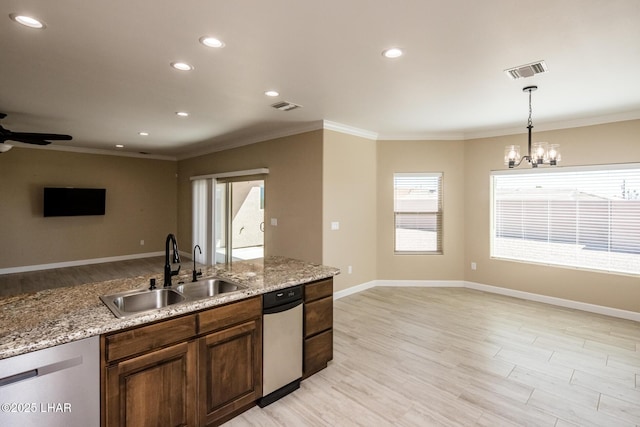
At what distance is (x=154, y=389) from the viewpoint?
1.79 meters

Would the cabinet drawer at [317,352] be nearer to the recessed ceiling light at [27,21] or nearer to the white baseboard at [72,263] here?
the recessed ceiling light at [27,21]

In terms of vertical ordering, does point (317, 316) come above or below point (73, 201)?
below

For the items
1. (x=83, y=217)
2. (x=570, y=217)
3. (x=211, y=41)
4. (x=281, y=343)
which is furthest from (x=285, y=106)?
(x=83, y=217)

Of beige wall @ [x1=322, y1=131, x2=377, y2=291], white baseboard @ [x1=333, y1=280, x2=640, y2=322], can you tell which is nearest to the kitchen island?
beige wall @ [x1=322, y1=131, x2=377, y2=291]

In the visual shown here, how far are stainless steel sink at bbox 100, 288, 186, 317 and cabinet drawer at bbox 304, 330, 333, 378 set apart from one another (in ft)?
3.66

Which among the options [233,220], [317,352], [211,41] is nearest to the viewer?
[211,41]

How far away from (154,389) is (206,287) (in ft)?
2.66

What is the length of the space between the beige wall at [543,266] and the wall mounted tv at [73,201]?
7854 mm

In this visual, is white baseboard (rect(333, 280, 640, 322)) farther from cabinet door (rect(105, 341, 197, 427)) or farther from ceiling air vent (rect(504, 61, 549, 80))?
ceiling air vent (rect(504, 61, 549, 80))

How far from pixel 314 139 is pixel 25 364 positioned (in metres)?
3.98

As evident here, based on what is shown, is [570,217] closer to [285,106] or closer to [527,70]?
[527,70]

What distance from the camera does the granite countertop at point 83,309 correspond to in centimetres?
147

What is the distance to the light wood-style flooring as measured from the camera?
231 cm

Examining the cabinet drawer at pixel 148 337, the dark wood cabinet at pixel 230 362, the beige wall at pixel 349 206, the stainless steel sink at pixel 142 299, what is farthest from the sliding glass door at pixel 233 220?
the cabinet drawer at pixel 148 337
